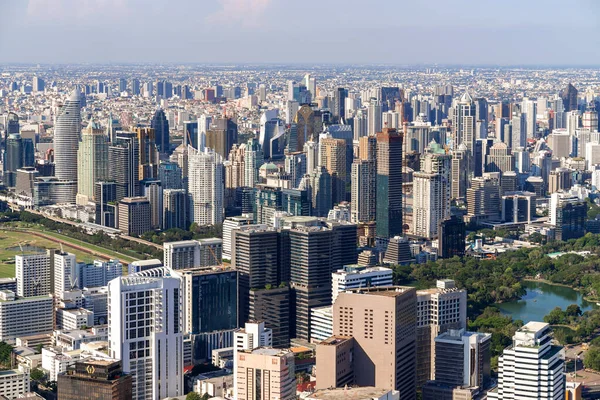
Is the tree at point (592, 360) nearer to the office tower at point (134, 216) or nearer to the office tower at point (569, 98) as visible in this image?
the office tower at point (134, 216)

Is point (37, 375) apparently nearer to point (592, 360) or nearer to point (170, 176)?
point (592, 360)

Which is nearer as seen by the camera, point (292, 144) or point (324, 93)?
point (292, 144)

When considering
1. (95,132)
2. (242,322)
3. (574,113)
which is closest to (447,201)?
(95,132)

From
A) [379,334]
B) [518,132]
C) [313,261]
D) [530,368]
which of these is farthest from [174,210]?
[518,132]

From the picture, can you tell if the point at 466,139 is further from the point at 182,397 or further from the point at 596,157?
the point at 182,397

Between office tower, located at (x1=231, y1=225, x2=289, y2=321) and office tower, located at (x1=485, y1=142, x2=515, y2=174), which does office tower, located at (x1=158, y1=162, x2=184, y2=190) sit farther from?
office tower, located at (x1=231, y1=225, x2=289, y2=321)

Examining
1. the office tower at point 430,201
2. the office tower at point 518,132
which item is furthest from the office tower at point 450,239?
the office tower at point 518,132
